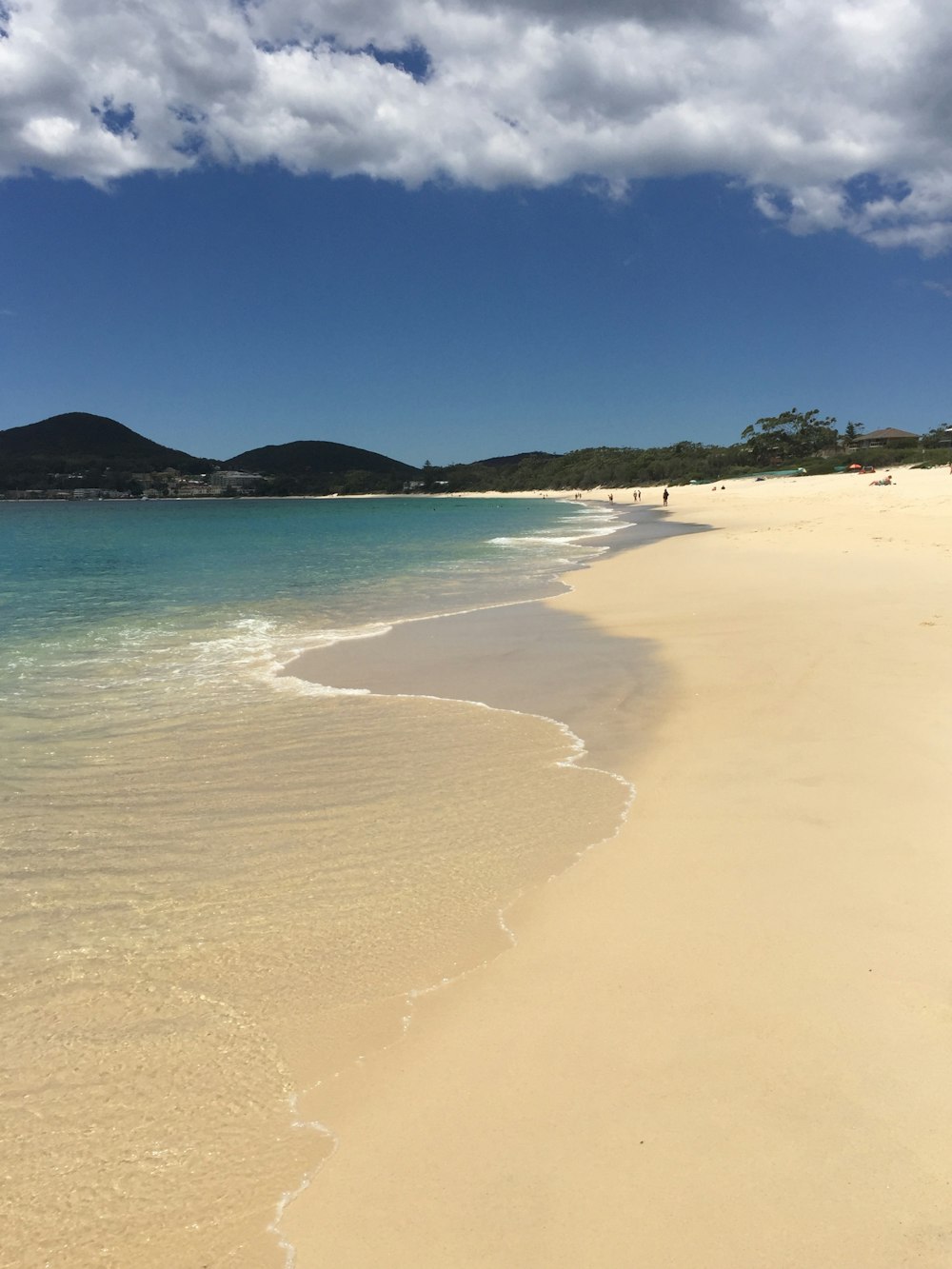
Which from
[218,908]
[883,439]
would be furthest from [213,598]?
[883,439]

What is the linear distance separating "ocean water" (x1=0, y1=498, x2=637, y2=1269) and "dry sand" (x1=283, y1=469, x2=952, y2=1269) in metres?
0.26

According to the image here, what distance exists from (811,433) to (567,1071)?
113 meters

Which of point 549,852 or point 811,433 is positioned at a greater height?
point 811,433

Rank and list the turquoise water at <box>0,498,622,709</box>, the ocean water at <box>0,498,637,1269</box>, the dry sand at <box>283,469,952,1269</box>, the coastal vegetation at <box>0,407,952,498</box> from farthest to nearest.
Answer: the coastal vegetation at <box>0,407,952,498</box> → the turquoise water at <box>0,498,622,709</box> → the ocean water at <box>0,498,637,1269</box> → the dry sand at <box>283,469,952,1269</box>

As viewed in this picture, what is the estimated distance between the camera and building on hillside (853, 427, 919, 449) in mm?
93875

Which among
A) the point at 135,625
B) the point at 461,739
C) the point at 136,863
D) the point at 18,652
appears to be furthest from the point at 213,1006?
the point at 135,625

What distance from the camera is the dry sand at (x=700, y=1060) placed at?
2291mm

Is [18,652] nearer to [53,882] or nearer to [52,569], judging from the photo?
[53,882]

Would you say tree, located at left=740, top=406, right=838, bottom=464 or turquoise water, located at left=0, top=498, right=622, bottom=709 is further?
tree, located at left=740, top=406, right=838, bottom=464

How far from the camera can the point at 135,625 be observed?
14.4m

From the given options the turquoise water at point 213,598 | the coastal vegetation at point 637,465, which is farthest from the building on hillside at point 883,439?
the turquoise water at point 213,598

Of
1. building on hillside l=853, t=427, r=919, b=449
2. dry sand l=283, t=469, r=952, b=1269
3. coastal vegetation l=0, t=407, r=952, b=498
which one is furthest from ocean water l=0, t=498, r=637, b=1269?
building on hillside l=853, t=427, r=919, b=449

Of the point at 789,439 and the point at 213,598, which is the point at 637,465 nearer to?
the point at 789,439

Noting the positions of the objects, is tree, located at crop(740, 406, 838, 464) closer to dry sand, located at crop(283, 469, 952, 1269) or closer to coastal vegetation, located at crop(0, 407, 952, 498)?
coastal vegetation, located at crop(0, 407, 952, 498)
